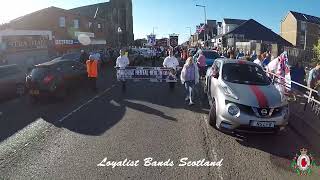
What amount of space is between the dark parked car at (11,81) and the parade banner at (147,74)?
14.1 ft

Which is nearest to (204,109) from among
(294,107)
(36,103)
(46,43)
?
(294,107)

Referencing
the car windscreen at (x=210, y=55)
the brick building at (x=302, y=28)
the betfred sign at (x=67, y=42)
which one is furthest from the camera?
the brick building at (x=302, y=28)

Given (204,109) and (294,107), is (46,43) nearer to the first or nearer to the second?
(204,109)

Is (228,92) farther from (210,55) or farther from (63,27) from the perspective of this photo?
(63,27)

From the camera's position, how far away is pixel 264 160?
6.50 meters

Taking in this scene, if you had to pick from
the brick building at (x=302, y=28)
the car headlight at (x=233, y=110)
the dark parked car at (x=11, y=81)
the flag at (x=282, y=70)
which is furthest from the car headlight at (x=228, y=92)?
the brick building at (x=302, y=28)

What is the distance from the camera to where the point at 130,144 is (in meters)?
7.33

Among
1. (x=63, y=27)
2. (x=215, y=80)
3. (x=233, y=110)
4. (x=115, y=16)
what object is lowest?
(x=233, y=110)

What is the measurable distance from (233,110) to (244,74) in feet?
6.30

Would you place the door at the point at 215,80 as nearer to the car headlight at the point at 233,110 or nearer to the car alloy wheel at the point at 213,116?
the car alloy wheel at the point at 213,116

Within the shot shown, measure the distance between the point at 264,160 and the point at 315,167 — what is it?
0.91m

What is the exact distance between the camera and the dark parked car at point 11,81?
531 inches

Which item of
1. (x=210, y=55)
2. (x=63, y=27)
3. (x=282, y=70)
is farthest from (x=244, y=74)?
(x=63, y=27)

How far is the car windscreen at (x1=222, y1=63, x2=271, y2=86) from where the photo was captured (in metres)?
8.77
